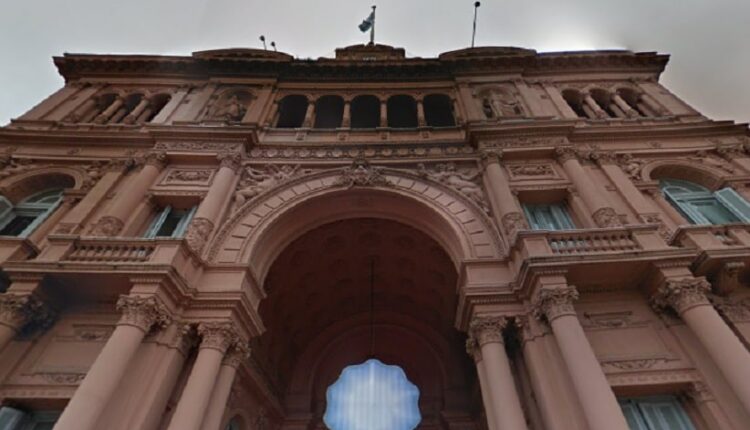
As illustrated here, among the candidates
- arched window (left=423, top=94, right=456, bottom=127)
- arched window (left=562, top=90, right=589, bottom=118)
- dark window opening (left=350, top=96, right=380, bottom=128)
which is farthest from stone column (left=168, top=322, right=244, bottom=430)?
arched window (left=562, top=90, right=589, bottom=118)

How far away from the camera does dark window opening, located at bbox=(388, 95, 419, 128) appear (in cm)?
1956

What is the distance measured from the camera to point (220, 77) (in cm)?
1939

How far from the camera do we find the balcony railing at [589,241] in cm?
1040

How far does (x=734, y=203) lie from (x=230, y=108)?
18401 millimetres

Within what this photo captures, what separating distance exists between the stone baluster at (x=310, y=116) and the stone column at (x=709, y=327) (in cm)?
1320

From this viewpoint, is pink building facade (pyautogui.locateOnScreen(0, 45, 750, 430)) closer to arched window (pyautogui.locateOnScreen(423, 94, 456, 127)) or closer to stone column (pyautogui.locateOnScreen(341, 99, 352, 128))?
arched window (pyautogui.locateOnScreen(423, 94, 456, 127))

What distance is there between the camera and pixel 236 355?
10.4m

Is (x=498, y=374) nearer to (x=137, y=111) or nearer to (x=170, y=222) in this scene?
(x=170, y=222)

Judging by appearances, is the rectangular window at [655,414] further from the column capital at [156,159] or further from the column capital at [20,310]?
the column capital at [156,159]

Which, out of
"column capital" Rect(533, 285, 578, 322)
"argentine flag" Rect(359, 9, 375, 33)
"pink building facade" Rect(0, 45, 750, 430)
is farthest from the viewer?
"argentine flag" Rect(359, 9, 375, 33)

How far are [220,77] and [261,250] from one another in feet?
35.3

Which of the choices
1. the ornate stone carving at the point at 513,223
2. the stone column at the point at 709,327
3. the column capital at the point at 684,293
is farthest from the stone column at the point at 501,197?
the stone column at the point at 709,327

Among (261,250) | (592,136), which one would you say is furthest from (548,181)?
(261,250)

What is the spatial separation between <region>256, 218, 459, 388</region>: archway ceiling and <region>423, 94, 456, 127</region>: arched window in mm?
6932
